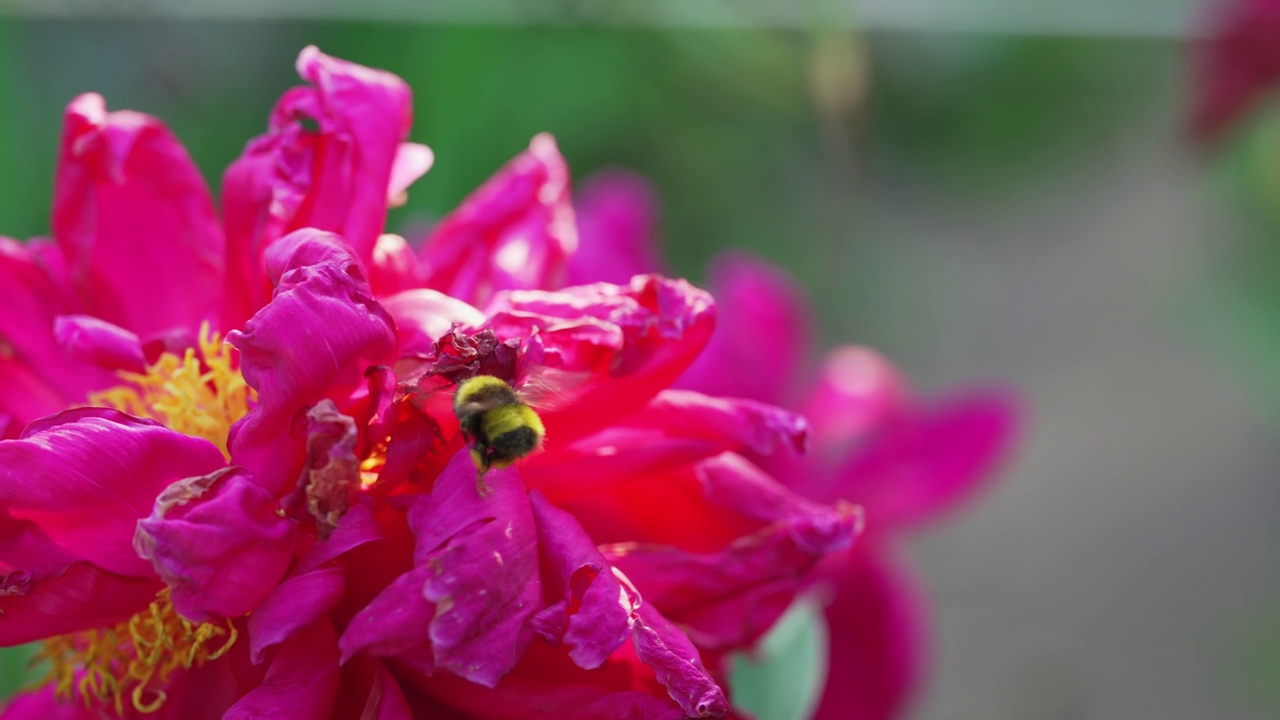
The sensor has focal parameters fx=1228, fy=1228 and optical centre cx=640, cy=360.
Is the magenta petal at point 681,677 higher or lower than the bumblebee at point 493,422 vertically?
lower

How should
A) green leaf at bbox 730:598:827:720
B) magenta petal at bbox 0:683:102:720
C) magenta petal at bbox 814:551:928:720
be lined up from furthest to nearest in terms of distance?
magenta petal at bbox 814:551:928:720
green leaf at bbox 730:598:827:720
magenta petal at bbox 0:683:102:720

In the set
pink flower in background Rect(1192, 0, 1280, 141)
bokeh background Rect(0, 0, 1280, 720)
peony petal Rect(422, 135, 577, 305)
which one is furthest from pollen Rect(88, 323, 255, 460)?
pink flower in background Rect(1192, 0, 1280, 141)

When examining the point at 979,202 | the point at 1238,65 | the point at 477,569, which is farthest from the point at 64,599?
the point at 979,202

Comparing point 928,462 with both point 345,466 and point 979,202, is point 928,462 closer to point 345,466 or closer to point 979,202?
point 345,466

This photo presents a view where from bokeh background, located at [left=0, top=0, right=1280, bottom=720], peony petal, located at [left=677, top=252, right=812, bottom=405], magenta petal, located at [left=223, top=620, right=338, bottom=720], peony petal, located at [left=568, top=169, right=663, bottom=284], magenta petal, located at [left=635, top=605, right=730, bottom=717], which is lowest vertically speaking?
bokeh background, located at [left=0, top=0, right=1280, bottom=720]

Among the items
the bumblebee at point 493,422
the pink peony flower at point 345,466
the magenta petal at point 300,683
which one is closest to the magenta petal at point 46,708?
the pink peony flower at point 345,466

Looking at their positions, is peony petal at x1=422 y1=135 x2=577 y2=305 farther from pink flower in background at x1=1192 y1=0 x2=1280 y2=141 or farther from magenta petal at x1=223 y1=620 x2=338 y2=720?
pink flower in background at x1=1192 y1=0 x2=1280 y2=141

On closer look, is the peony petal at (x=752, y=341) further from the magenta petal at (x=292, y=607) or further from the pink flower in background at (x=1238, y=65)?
the pink flower in background at (x=1238, y=65)
